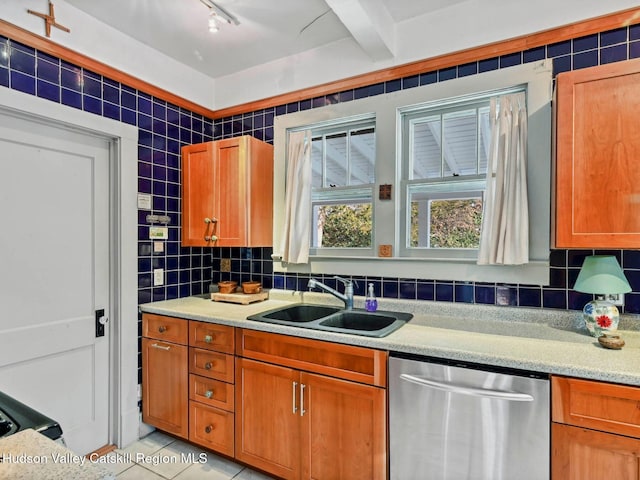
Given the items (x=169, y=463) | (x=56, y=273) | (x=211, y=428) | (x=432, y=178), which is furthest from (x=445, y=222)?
(x=56, y=273)

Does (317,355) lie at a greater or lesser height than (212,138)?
lesser

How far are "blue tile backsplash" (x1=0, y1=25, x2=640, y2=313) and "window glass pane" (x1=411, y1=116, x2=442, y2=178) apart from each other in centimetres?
26

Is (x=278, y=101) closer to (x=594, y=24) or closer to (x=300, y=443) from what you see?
(x=594, y=24)

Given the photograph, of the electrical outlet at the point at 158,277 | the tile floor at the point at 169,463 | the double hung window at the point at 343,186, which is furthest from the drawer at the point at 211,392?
the double hung window at the point at 343,186

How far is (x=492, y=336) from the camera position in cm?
173

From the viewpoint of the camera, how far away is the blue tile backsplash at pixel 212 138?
6.21ft

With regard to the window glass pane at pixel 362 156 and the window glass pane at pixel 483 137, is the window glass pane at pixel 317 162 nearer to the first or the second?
the window glass pane at pixel 362 156

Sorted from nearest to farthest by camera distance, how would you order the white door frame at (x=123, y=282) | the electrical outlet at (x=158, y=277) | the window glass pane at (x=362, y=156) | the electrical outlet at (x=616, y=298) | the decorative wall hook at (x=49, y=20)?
1. the electrical outlet at (x=616, y=298)
2. the decorative wall hook at (x=49, y=20)
3. the white door frame at (x=123, y=282)
4. the window glass pane at (x=362, y=156)
5. the electrical outlet at (x=158, y=277)

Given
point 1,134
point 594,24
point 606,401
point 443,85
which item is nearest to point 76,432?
point 1,134

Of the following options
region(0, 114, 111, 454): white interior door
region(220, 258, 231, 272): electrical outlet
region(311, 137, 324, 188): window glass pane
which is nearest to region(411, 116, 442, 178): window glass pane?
region(311, 137, 324, 188): window glass pane

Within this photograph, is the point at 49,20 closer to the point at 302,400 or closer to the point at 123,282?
the point at 123,282

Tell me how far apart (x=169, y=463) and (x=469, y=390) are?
1822 millimetres

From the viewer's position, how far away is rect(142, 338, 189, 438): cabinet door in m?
2.33

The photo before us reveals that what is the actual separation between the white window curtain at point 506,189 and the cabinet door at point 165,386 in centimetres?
191
